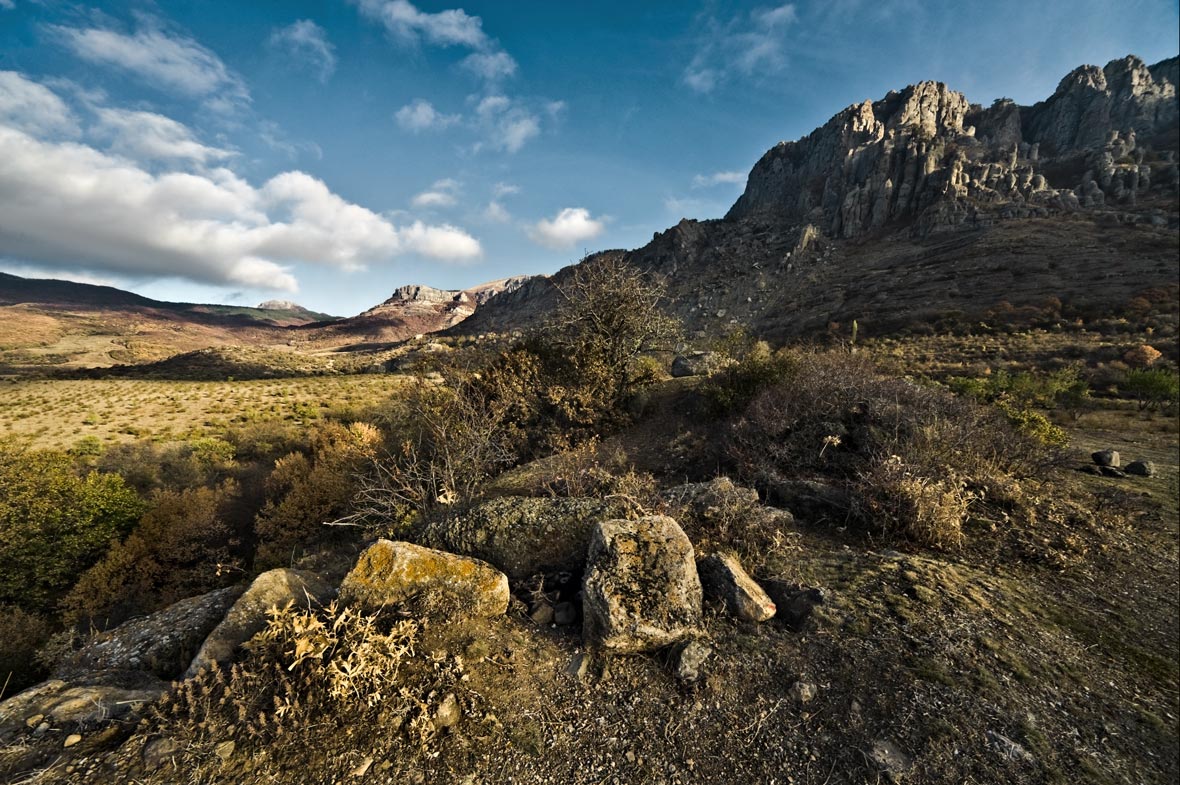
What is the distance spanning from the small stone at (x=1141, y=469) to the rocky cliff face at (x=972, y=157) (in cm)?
7865

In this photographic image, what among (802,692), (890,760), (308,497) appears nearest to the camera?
(890,760)

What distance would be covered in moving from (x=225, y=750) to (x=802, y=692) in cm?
438

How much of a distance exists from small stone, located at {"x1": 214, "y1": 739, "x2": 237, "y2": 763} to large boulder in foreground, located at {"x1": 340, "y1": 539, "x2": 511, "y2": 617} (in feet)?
4.07

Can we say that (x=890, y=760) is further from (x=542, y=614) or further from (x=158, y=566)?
(x=158, y=566)

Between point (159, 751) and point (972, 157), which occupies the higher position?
point (972, 157)

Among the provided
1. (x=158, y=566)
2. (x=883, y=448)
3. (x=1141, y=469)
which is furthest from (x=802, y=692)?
(x=158, y=566)

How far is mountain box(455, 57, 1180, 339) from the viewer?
152 feet

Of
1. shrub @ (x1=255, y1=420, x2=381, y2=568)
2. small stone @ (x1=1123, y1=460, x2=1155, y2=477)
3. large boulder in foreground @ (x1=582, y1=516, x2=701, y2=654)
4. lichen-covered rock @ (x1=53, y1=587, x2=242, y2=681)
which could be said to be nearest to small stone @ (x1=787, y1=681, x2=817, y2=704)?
large boulder in foreground @ (x1=582, y1=516, x2=701, y2=654)

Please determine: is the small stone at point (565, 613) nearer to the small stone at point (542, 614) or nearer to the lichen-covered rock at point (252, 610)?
the small stone at point (542, 614)

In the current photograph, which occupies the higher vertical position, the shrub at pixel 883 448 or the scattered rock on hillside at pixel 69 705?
the shrub at pixel 883 448

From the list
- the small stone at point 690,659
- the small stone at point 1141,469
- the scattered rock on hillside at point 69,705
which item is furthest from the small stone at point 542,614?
the small stone at point 1141,469

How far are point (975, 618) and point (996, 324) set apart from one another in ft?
153

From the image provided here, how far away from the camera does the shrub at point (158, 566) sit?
885 centimetres

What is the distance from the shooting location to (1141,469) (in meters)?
8.95
